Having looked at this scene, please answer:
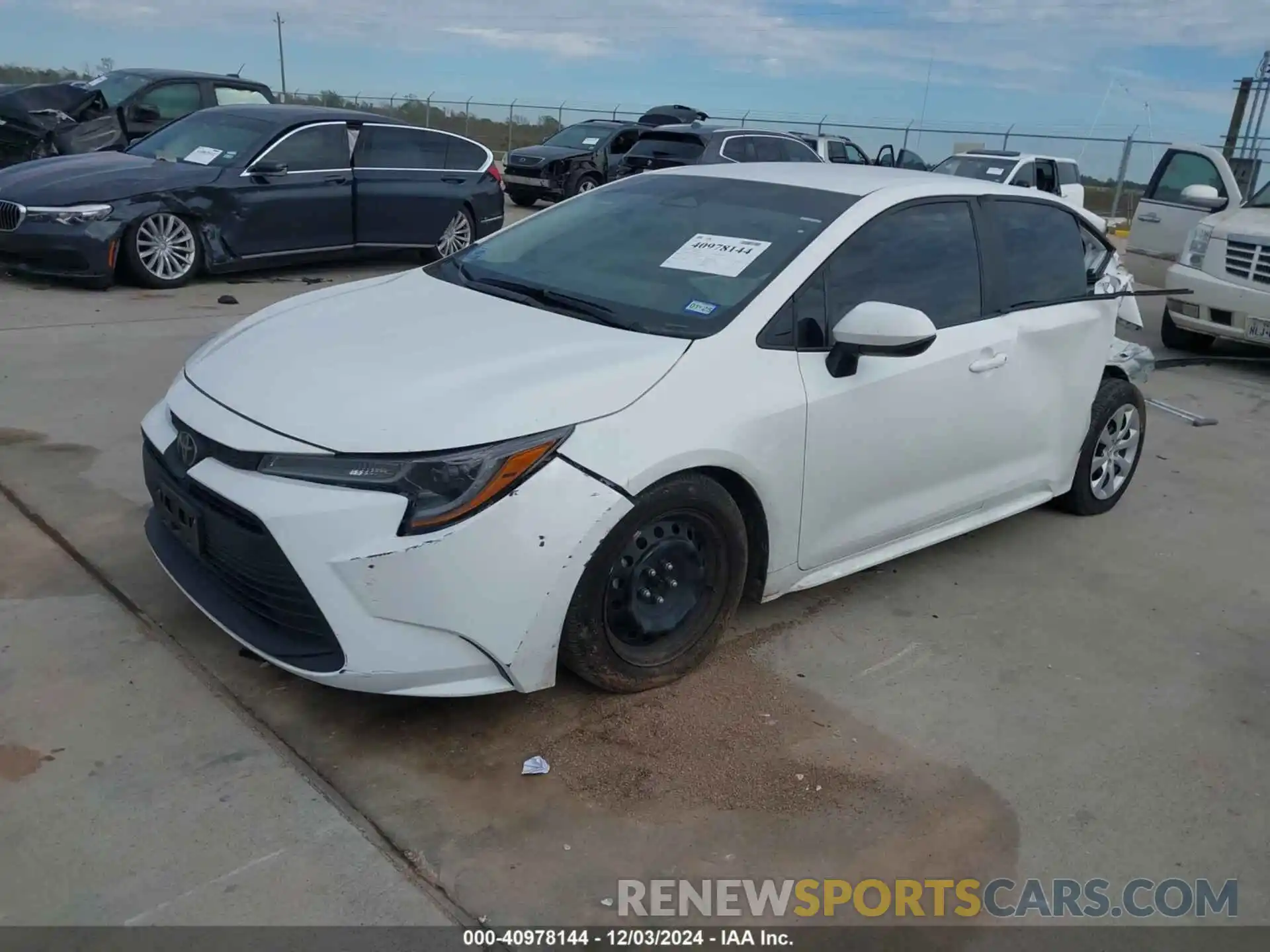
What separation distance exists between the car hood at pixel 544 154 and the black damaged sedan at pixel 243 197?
240 inches

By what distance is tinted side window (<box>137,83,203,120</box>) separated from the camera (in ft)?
39.7

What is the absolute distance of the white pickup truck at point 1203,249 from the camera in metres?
8.37

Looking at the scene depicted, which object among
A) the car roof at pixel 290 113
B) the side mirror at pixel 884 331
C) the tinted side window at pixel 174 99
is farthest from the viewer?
the tinted side window at pixel 174 99

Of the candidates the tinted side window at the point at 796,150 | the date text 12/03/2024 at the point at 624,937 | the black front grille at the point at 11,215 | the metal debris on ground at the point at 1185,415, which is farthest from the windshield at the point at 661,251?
the tinted side window at the point at 796,150

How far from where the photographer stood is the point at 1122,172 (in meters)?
22.9

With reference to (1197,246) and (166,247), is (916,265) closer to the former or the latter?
(1197,246)

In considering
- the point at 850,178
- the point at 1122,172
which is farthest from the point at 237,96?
the point at 1122,172

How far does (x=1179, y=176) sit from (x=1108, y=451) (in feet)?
21.0

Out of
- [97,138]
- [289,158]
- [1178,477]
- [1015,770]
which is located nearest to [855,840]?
[1015,770]

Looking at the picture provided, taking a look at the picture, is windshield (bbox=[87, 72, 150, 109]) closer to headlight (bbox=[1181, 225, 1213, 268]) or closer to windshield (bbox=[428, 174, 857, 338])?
windshield (bbox=[428, 174, 857, 338])

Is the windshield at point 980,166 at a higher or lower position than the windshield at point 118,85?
lower

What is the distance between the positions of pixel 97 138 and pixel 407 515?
11.0 m

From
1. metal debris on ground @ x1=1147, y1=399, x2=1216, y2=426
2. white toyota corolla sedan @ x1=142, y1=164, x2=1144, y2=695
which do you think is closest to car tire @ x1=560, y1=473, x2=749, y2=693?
white toyota corolla sedan @ x1=142, y1=164, x2=1144, y2=695

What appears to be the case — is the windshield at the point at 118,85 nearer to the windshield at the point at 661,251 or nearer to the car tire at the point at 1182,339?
the windshield at the point at 661,251
